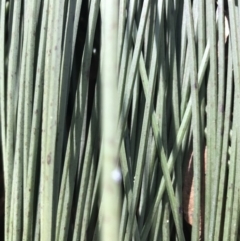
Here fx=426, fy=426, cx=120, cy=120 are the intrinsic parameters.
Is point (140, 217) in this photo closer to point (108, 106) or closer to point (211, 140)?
point (211, 140)

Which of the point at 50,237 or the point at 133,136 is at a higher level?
the point at 133,136

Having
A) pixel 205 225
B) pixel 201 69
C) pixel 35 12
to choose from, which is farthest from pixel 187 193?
pixel 35 12

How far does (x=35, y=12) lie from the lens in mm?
587

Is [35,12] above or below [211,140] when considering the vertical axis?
above

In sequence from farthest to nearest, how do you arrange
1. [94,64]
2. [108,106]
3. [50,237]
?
[94,64]
[50,237]
[108,106]

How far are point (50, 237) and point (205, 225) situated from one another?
210 mm

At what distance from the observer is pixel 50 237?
1.83 feet

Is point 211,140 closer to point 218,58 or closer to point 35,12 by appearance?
point 218,58

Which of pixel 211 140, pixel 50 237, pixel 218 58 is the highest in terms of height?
pixel 218 58

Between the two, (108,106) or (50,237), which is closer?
(108,106)

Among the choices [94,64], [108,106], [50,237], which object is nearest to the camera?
[108,106]

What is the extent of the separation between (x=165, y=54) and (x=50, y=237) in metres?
0.29

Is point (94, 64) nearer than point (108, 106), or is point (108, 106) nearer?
point (108, 106)

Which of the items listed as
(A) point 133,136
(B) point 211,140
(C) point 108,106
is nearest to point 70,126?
(A) point 133,136
